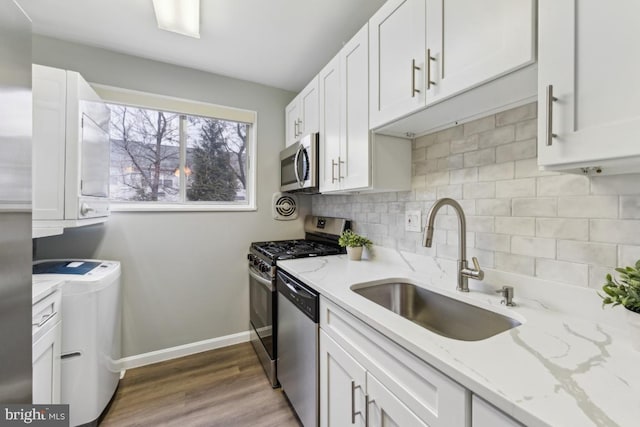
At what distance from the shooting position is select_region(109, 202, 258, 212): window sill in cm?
208

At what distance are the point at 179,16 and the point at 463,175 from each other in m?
1.94

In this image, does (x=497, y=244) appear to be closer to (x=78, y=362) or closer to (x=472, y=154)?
(x=472, y=154)

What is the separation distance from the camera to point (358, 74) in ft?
4.90

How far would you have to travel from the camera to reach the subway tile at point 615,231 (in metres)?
0.79

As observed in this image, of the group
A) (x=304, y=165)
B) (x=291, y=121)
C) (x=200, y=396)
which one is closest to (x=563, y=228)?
(x=304, y=165)

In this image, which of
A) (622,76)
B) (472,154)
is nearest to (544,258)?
(472,154)

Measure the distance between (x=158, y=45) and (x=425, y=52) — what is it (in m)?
1.99

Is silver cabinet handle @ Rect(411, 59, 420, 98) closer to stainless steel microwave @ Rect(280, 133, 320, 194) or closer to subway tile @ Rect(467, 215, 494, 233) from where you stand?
subway tile @ Rect(467, 215, 494, 233)

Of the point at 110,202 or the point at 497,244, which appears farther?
the point at 110,202

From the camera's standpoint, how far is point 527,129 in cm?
103

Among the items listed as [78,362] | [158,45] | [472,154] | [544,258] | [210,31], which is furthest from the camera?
[158,45]

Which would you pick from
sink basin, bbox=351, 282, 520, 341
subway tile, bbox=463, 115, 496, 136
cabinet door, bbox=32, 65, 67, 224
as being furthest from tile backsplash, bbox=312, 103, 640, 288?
cabinet door, bbox=32, 65, 67, 224

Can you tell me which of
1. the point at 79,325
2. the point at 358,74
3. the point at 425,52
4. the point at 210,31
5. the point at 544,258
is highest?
the point at 210,31

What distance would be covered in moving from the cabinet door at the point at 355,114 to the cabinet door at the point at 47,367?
1.73 m
